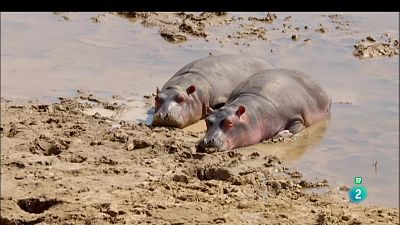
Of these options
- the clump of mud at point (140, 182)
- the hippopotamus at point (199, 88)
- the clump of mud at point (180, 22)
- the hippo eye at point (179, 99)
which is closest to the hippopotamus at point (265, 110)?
the clump of mud at point (140, 182)

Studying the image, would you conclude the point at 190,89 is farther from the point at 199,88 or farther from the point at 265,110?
the point at 265,110

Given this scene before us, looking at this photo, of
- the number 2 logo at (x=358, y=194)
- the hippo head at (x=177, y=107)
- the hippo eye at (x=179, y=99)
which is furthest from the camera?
the hippo eye at (x=179, y=99)

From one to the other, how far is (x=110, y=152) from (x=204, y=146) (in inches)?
39.4

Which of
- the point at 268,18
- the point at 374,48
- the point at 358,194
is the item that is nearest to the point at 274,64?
the point at 374,48

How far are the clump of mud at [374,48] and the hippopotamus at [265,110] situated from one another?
3.34 metres

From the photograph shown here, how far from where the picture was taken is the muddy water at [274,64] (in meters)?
8.51

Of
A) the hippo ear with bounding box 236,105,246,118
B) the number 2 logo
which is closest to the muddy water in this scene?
the number 2 logo

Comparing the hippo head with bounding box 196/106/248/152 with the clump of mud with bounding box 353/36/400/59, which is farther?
the clump of mud with bounding box 353/36/400/59

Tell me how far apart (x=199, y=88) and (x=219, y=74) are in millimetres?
465

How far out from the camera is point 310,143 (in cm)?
893

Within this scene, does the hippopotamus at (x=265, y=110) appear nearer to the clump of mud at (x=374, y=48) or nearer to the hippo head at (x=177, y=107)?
the hippo head at (x=177, y=107)

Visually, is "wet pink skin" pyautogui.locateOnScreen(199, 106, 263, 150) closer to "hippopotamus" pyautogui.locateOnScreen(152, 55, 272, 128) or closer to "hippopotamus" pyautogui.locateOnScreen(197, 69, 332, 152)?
"hippopotamus" pyautogui.locateOnScreen(197, 69, 332, 152)

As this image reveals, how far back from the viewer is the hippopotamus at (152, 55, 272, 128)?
9.40 metres

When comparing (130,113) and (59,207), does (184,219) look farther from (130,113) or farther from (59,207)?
(130,113)
